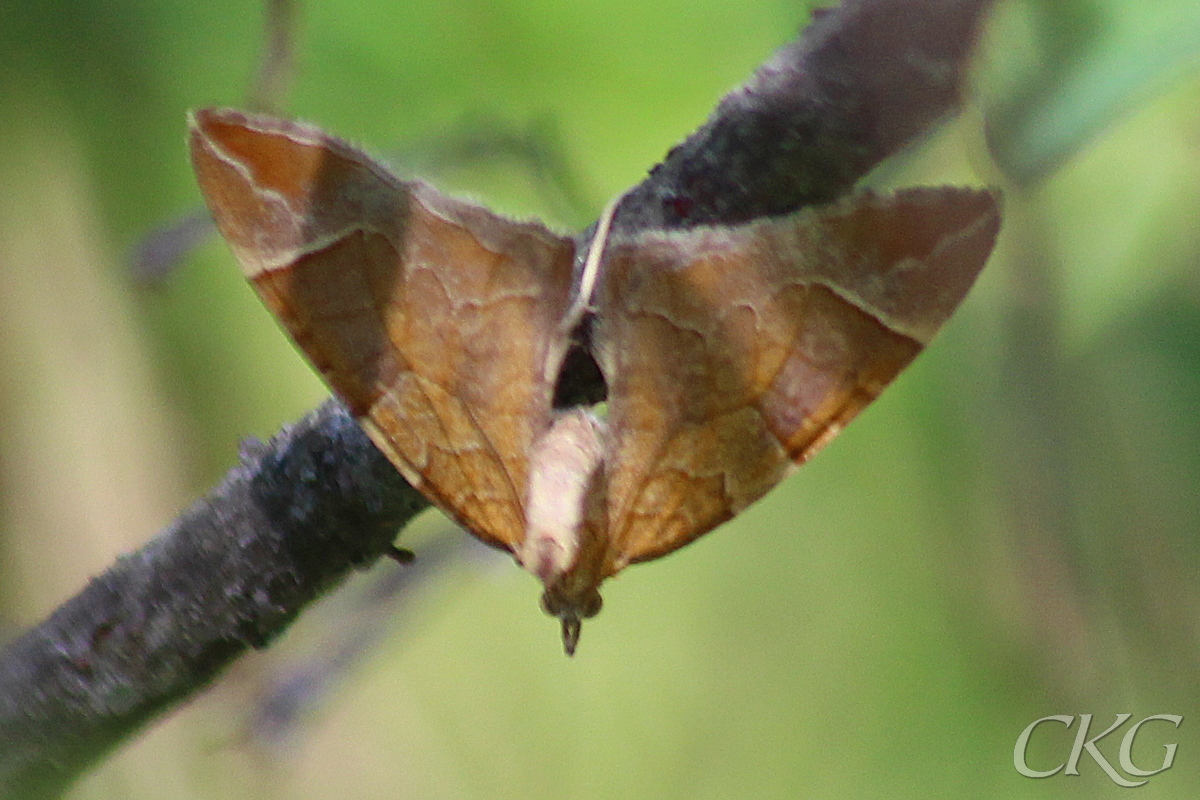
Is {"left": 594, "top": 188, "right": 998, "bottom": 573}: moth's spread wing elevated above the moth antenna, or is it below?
below

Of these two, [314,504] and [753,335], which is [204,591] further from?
[753,335]

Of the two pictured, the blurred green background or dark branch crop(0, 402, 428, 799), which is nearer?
dark branch crop(0, 402, 428, 799)

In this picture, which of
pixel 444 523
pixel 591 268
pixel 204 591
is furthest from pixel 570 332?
pixel 444 523

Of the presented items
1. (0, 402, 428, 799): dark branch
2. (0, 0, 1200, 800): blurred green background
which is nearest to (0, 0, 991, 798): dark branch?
(0, 402, 428, 799): dark branch

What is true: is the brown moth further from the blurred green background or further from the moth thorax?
the blurred green background

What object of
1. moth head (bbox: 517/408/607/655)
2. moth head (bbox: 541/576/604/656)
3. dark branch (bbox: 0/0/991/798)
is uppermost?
dark branch (bbox: 0/0/991/798)

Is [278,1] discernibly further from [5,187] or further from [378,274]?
[5,187]

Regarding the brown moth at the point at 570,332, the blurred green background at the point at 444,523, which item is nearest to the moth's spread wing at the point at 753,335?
the brown moth at the point at 570,332
